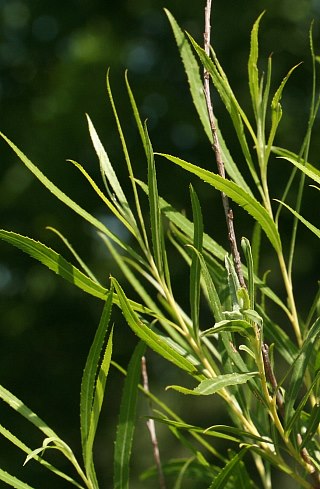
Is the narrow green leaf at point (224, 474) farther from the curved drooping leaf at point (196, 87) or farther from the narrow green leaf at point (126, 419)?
the curved drooping leaf at point (196, 87)

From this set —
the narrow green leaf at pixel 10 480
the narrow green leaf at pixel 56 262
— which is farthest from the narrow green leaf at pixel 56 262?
the narrow green leaf at pixel 10 480

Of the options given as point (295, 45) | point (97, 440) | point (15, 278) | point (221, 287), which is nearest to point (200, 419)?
point (97, 440)

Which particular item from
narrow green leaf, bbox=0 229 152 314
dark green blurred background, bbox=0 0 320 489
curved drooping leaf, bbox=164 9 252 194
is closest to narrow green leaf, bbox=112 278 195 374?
narrow green leaf, bbox=0 229 152 314

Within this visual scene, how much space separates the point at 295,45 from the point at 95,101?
1047 mm

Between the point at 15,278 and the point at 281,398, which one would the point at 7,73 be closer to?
the point at 15,278

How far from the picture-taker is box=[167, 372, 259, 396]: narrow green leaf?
0.44m

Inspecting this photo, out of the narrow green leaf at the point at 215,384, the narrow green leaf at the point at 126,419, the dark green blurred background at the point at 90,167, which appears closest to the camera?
the narrow green leaf at the point at 215,384

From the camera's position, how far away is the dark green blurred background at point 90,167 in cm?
438

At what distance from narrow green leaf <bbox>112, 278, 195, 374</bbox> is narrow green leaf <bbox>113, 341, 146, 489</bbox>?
39 mm

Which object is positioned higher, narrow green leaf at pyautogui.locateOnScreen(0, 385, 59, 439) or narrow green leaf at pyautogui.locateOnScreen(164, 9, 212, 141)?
narrow green leaf at pyautogui.locateOnScreen(164, 9, 212, 141)

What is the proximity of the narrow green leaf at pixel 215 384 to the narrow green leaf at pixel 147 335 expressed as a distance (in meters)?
0.03

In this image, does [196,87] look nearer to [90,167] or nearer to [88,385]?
[88,385]

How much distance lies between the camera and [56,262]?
1.67ft

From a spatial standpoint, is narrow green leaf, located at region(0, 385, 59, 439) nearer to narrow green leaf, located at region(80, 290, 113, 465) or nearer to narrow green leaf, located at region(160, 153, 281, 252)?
narrow green leaf, located at region(80, 290, 113, 465)
